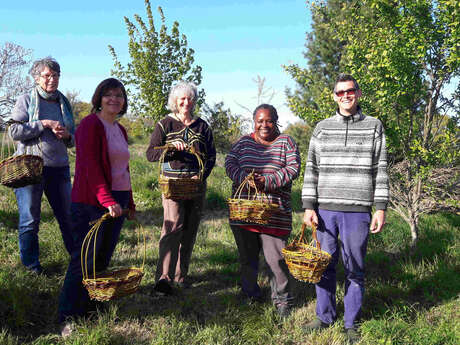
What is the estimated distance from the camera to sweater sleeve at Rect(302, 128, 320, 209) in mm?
3039

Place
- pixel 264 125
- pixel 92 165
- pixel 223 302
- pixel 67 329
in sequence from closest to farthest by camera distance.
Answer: pixel 92 165
pixel 67 329
pixel 264 125
pixel 223 302

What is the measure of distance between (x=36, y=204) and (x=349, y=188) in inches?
116

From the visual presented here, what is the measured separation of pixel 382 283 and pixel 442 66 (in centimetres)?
280

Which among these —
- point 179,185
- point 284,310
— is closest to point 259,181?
point 179,185

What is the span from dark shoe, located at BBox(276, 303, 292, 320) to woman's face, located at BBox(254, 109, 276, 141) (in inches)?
60.9

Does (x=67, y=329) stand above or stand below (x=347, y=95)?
below

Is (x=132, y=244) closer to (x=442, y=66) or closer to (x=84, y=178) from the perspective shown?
(x=84, y=178)

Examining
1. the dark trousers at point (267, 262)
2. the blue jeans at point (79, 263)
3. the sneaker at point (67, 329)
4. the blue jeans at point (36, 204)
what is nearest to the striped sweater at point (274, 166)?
the dark trousers at point (267, 262)

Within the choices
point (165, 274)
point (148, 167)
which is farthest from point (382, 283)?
point (148, 167)

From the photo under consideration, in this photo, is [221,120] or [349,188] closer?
[349,188]

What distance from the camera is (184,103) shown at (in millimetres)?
3514

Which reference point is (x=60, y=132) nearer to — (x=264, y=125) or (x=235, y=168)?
(x=235, y=168)

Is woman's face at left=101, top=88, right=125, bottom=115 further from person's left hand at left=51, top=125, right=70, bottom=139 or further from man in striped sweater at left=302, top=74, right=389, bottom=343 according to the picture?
man in striped sweater at left=302, top=74, right=389, bottom=343

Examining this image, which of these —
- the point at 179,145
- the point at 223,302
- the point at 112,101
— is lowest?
the point at 223,302
